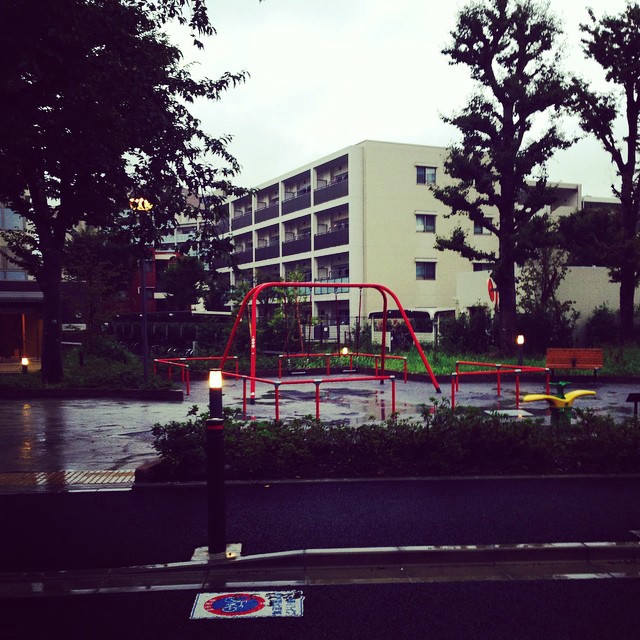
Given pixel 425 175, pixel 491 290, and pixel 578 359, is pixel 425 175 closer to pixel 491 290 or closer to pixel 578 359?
pixel 491 290

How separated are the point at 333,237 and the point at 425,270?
23.5ft

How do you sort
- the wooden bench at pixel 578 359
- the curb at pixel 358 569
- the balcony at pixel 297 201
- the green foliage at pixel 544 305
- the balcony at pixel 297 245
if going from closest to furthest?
the curb at pixel 358 569, the wooden bench at pixel 578 359, the green foliage at pixel 544 305, the balcony at pixel 297 245, the balcony at pixel 297 201

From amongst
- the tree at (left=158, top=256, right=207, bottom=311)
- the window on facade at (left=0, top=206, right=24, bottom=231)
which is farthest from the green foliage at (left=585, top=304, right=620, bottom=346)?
the tree at (left=158, top=256, right=207, bottom=311)

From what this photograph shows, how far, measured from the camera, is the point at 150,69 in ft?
32.5

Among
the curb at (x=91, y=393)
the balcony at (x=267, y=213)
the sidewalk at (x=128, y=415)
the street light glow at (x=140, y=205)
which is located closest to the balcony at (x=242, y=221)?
the balcony at (x=267, y=213)

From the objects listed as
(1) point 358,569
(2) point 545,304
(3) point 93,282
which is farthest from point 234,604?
(2) point 545,304

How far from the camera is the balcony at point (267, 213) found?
5733cm

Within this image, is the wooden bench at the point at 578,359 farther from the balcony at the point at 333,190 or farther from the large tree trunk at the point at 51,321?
the balcony at the point at 333,190

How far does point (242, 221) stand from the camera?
210 feet

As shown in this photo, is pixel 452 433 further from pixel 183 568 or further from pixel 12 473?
pixel 12 473

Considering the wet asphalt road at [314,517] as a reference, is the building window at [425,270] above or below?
above

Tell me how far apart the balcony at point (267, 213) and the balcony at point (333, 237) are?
8.56 meters

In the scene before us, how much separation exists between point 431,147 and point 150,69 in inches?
1546

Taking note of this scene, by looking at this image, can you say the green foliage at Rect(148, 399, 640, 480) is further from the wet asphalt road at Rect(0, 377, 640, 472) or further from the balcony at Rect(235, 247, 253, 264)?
the balcony at Rect(235, 247, 253, 264)
